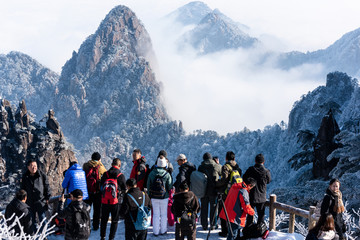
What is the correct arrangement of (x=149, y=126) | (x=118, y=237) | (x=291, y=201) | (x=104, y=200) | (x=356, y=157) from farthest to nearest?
(x=149, y=126), (x=291, y=201), (x=356, y=157), (x=118, y=237), (x=104, y=200)

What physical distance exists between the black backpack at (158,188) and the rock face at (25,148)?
159 ft

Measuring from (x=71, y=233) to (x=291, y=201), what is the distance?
12.6 meters

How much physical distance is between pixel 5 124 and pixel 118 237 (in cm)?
5205

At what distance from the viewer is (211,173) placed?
31.3 ft

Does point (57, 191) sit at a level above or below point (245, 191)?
below

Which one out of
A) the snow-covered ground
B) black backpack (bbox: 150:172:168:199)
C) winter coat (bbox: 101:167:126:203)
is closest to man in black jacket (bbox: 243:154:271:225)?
the snow-covered ground

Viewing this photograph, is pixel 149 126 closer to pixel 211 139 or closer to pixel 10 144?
pixel 211 139

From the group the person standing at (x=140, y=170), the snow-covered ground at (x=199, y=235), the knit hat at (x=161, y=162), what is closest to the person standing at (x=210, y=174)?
the snow-covered ground at (x=199, y=235)

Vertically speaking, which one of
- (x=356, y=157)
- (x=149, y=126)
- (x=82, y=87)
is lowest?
(x=356, y=157)

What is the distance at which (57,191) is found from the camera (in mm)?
55438

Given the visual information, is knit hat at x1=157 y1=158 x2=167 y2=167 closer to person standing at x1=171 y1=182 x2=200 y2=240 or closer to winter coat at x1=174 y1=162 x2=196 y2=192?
winter coat at x1=174 y1=162 x2=196 y2=192

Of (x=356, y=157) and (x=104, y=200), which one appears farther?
(x=356, y=157)

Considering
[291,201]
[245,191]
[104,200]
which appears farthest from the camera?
[291,201]

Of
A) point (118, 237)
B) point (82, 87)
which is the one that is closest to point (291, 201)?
point (118, 237)
